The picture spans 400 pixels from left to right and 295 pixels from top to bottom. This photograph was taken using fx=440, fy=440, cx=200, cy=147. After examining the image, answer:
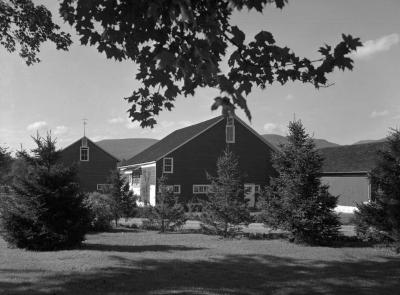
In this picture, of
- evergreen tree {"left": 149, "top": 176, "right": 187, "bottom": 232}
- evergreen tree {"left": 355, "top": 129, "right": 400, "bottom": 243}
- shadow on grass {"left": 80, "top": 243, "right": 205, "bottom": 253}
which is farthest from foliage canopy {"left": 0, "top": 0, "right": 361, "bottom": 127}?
evergreen tree {"left": 149, "top": 176, "right": 187, "bottom": 232}

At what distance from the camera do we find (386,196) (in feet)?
51.5

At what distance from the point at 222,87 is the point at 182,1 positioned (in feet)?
3.07

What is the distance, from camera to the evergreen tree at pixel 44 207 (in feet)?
47.3

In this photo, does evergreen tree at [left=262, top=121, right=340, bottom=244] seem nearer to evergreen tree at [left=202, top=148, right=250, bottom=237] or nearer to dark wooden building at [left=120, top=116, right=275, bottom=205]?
evergreen tree at [left=202, top=148, right=250, bottom=237]

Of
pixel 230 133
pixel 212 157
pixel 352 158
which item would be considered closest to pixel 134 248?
pixel 212 157

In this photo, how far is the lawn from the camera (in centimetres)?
887

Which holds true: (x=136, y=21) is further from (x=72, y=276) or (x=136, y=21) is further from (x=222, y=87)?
(x=72, y=276)

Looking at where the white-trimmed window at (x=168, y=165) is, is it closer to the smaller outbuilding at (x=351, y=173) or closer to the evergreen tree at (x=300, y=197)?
the smaller outbuilding at (x=351, y=173)

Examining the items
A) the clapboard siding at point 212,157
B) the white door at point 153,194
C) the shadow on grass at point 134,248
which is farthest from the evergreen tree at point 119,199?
the white door at point 153,194

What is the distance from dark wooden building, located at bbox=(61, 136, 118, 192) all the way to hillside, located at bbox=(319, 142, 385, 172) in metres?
21.8

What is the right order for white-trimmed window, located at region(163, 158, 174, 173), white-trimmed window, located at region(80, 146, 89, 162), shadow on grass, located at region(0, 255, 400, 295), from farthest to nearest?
white-trimmed window, located at region(80, 146, 89, 162), white-trimmed window, located at region(163, 158, 174, 173), shadow on grass, located at region(0, 255, 400, 295)

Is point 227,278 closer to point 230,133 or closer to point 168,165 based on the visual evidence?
point 168,165

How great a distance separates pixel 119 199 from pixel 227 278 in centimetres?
1586

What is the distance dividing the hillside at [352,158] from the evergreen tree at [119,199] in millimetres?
16725
